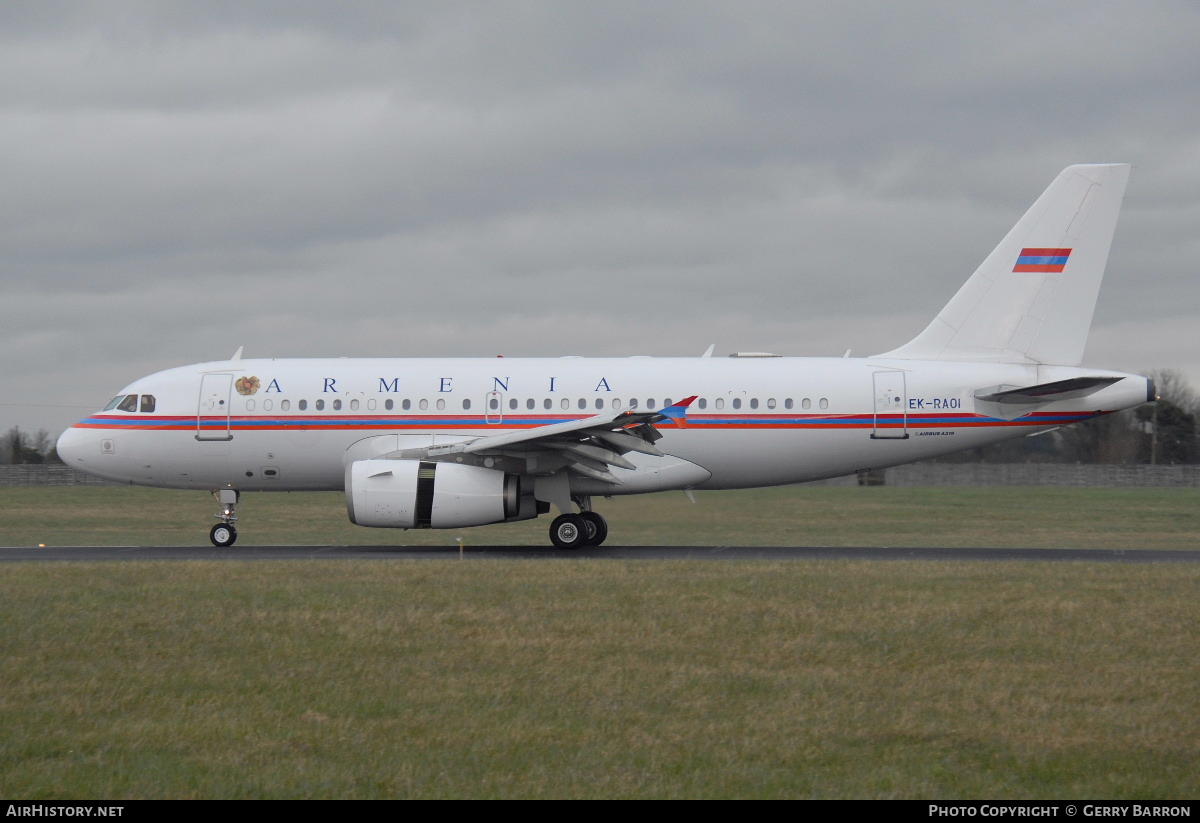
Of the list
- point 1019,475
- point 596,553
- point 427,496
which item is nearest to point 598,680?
point 427,496

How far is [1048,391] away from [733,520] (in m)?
6.46

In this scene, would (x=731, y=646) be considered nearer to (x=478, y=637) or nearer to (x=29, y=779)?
(x=478, y=637)

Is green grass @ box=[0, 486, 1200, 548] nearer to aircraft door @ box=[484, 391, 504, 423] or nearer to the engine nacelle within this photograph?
aircraft door @ box=[484, 391, 504, 423]

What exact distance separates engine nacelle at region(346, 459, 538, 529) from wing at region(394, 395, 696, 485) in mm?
515

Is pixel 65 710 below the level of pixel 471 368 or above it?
below

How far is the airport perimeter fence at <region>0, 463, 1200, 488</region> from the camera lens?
184 ft

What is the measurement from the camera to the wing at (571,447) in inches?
779

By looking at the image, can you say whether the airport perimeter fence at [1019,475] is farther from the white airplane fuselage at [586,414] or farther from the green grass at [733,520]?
the white airplane fuselage at [586,414]

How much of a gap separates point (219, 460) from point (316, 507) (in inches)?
624

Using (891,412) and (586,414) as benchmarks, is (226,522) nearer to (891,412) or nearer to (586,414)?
(586,414)

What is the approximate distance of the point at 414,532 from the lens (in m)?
27.8

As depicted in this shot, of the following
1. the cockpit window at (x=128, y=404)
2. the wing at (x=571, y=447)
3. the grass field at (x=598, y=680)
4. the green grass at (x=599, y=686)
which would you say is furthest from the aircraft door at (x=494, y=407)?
the green grass at (x=599, y=686)

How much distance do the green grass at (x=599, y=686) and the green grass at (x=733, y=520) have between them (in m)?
8.94
